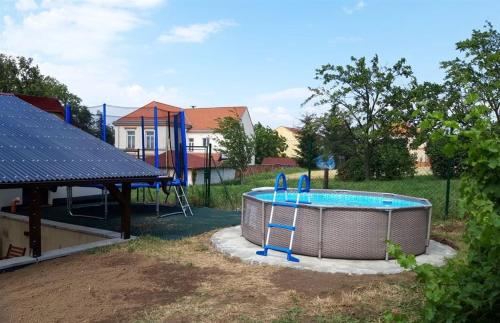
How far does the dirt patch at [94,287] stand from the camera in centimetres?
522

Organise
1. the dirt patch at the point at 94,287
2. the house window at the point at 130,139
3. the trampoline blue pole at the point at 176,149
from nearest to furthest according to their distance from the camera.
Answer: the dirt patch at the point at 94,287
the trampoline blue pole at the point at 176,149
the house window at the point at 130,139

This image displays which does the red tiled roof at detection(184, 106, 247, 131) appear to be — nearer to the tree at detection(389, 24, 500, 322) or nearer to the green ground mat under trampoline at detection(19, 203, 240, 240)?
the green ground mat under trampoline at detection(19, 203, 240, 240)

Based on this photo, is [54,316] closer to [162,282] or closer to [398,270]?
[162,282]

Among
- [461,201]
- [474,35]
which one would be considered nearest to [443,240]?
[461,201]

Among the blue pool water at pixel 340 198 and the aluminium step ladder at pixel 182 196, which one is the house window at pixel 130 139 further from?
the blue pool water at pixel 340 198

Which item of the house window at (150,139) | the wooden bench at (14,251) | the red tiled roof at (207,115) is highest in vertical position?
the red tiled roof at (207,115)

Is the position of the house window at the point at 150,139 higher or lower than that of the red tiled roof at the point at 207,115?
lower

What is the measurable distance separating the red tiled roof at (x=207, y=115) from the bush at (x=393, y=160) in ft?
97.7

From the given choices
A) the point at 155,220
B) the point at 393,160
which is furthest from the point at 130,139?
the point at 393,160

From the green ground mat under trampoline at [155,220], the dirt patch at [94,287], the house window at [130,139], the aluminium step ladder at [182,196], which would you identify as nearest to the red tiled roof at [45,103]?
the house window at [130,139]

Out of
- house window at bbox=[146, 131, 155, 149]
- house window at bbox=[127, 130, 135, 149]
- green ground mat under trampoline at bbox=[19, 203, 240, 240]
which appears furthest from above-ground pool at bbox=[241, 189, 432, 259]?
house window at bbox=[127, 130, 135, 149]

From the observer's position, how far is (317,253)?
7.71 metres

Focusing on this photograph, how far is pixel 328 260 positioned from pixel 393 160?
20493 mm

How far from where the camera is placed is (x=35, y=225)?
791 cm
